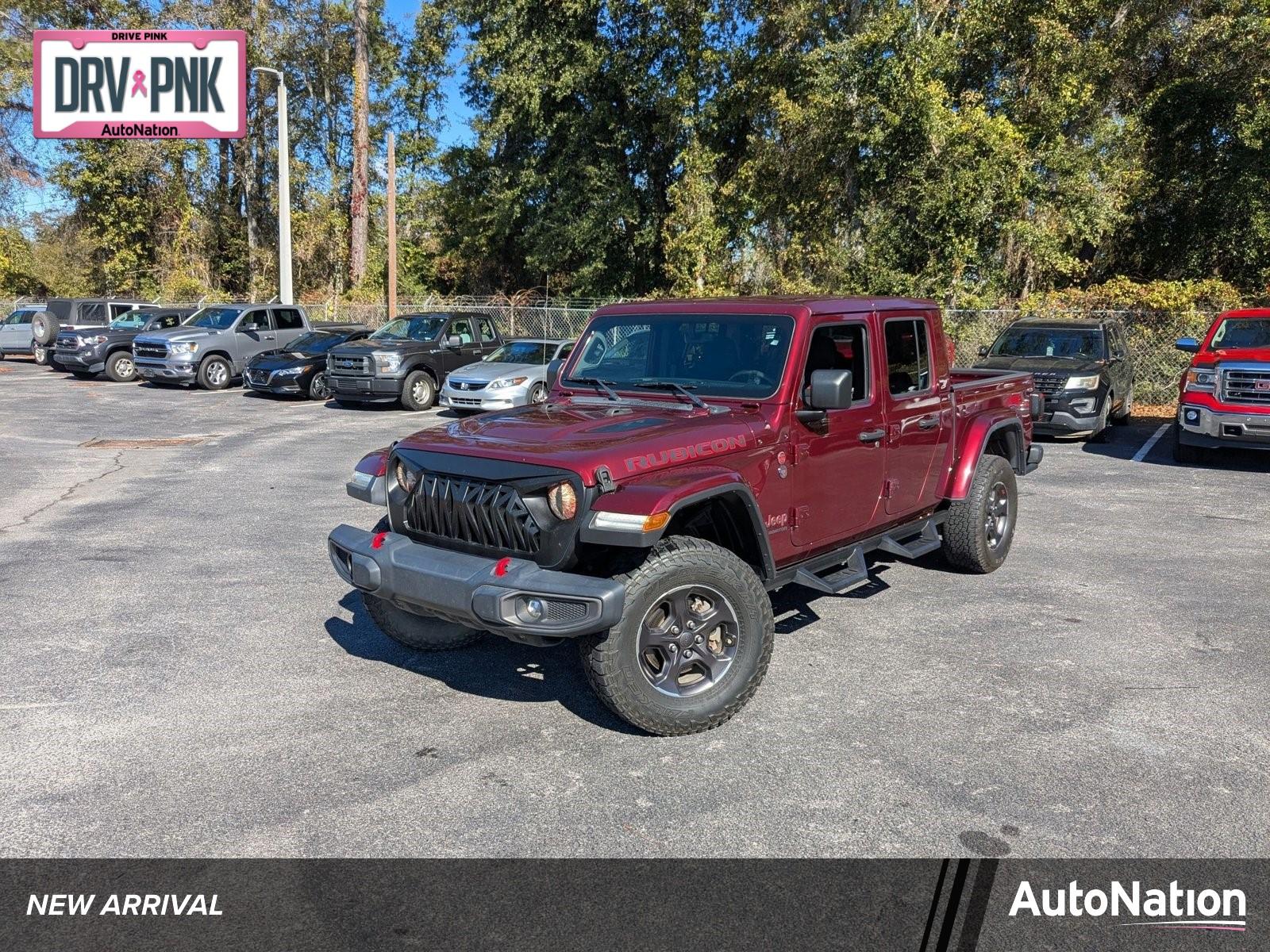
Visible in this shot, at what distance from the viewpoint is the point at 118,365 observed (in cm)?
2312

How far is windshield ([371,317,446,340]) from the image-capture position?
1852 cm

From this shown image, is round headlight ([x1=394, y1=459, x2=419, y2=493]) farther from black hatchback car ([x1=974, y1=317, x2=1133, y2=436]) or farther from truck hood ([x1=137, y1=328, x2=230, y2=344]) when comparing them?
truck hood ([x1=137, y1=328, x2=230, y2=344])

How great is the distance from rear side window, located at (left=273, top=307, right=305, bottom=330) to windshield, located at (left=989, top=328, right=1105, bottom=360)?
51.7ft

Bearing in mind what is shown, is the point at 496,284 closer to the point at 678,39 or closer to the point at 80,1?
the point at 678,39

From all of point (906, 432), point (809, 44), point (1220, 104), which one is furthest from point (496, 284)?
point (906, 432)

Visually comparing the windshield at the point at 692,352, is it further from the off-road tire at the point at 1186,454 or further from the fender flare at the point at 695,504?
the off-road tire at the point at 1186,454

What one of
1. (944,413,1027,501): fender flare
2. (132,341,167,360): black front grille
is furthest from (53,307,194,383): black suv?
(944,413,1027,501): fender flare

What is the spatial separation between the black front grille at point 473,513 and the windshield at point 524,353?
12.5m

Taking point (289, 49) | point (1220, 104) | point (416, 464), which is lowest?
point (416, 464)

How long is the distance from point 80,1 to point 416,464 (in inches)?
1819

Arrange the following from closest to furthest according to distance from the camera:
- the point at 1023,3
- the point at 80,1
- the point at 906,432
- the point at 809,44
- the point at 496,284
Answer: the point at 906,432
the point at 1023,3
the point at 809,44
the point at 496,284
the point at 80,1

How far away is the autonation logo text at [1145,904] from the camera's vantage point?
3027 mm

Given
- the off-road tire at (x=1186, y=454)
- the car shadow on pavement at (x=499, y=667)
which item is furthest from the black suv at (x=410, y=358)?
the car shadow on pavement at (x=499, y=667)

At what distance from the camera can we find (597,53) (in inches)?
1167
